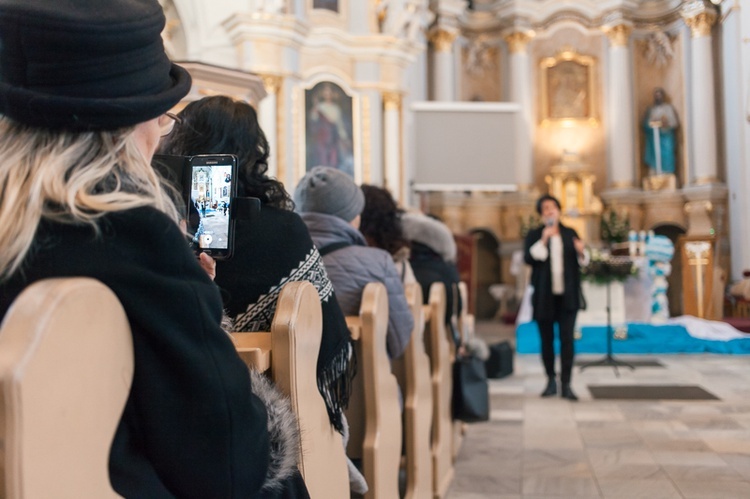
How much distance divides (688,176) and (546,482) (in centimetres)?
1254

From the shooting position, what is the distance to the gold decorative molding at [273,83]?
891 cm

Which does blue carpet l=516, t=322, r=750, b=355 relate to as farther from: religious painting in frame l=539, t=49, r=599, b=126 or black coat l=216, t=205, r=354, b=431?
religious painting in frame l=539, t=49, r=599, b=126

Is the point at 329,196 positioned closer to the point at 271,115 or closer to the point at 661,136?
the point at 271,115

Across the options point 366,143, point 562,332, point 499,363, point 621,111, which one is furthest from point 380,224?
point 621,111

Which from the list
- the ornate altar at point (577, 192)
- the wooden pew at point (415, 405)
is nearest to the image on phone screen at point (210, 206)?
Answer: the wooden pew at point (415, 405)

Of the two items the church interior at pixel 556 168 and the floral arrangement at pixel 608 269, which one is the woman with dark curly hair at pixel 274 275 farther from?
the floral arrangement at pixel 608 269

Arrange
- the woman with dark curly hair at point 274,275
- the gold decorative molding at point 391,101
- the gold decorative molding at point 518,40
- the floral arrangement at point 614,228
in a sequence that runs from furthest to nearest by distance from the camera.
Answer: the gold decorative molding at point 518,40
the floral arrangement at point 614,228
the gold decorative molding at point 391,101
the woman with dark curly hair at point 274,275

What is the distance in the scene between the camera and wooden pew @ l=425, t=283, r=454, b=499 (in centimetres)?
374

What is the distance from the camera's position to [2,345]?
0.84 m

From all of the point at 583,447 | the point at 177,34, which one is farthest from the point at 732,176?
the point at 583,447

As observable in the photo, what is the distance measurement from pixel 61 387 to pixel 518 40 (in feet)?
50.3

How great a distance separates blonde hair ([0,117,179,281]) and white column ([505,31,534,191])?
47.6 feet

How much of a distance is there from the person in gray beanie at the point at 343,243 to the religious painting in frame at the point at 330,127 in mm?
6430

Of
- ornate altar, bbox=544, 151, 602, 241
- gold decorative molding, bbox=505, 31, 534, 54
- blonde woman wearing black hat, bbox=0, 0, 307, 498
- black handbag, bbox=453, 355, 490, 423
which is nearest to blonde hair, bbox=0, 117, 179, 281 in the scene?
blonde woman wearing black hat, bbox=0, 0, 307, 498
